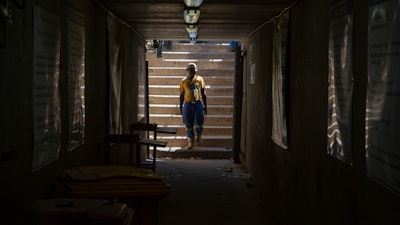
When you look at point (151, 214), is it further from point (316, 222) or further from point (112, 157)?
point (112, 157)

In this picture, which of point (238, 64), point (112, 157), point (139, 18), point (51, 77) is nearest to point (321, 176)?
point (51, 77)

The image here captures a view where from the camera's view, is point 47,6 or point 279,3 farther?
point 279,3

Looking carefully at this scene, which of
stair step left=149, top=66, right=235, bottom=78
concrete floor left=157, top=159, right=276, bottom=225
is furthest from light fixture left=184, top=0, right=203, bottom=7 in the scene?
stair step left=149, top=66, right=235, bottom=78

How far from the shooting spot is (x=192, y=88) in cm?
1594

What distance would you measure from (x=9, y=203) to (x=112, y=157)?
23.7ft

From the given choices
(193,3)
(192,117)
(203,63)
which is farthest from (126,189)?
(203,63)

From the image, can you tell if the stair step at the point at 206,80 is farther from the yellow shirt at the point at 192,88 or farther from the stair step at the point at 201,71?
the yellow shirt at the point at 192,88

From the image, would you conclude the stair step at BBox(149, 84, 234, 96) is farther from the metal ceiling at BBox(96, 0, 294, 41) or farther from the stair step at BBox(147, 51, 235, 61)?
the metal ceiling at BBox(96, 0, 294, 41)

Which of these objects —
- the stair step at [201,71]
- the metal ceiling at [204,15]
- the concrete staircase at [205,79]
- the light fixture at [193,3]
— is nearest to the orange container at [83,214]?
the light fixture at [193,3]

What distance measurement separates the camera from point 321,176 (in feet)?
19.0

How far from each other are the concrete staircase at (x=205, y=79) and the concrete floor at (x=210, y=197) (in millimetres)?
2768

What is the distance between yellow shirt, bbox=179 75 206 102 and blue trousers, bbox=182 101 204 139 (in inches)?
5.3

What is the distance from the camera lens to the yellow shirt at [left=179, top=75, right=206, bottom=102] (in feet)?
52.3

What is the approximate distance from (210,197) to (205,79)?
763 cm
